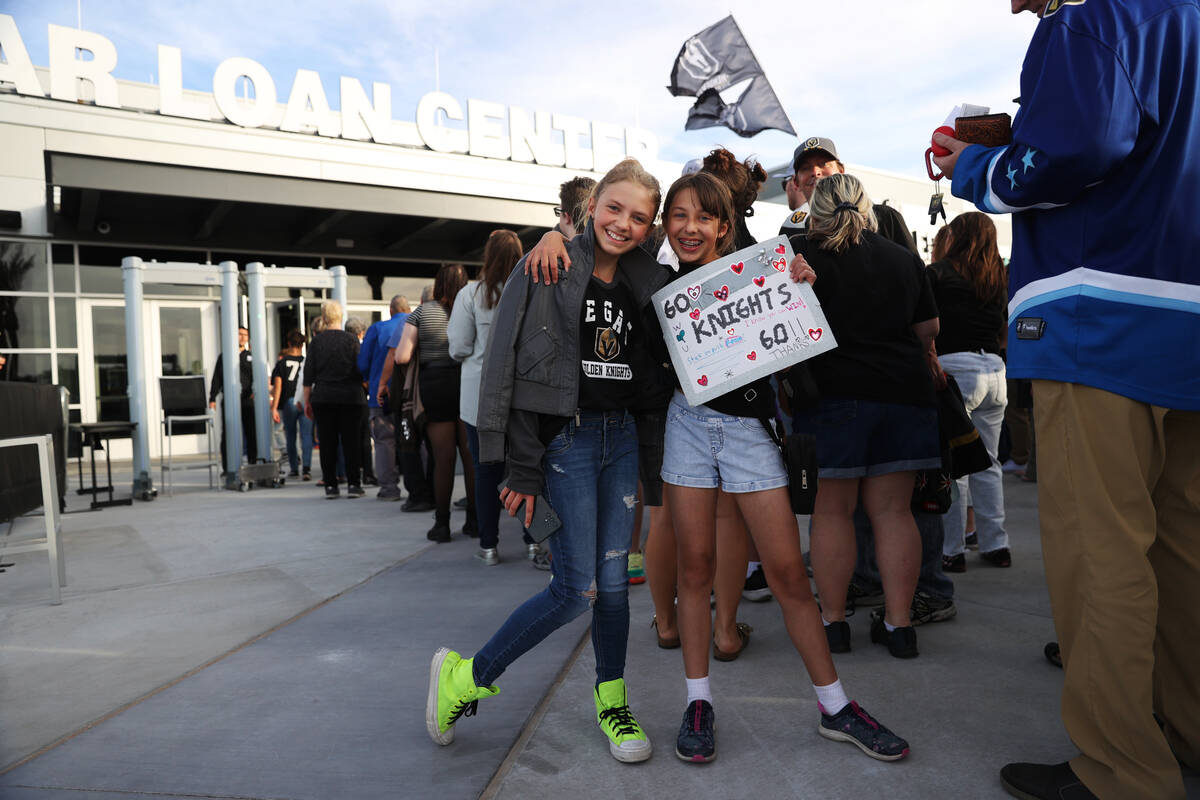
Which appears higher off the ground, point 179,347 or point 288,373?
point 179,347

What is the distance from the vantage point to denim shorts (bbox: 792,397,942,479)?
118 inches

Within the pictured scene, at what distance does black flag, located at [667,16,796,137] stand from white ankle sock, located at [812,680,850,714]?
6.43 metres

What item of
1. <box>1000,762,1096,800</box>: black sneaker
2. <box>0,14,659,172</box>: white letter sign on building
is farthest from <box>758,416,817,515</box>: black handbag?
<box>0,14,659,172</box>: white letter sign on building

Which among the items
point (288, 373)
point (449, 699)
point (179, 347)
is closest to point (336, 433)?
point (288, 373)

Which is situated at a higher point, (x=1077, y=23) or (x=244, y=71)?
(x=244, y=71)

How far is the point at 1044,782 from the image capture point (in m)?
2.01

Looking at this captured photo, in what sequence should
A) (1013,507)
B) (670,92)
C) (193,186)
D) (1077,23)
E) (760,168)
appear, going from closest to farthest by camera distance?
(1077,23), (760,168), (1013,507), (670,92), (193,186)

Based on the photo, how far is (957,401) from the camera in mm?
3465

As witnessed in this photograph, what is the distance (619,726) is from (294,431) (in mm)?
8755

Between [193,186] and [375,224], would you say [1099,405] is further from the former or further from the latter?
[375,224]

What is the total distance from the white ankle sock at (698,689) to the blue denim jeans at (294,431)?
848 cm

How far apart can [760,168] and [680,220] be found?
3.62 feet

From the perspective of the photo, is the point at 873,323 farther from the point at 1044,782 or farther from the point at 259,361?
the point at 259,361

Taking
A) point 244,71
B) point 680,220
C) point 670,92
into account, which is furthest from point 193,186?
point 680,220
